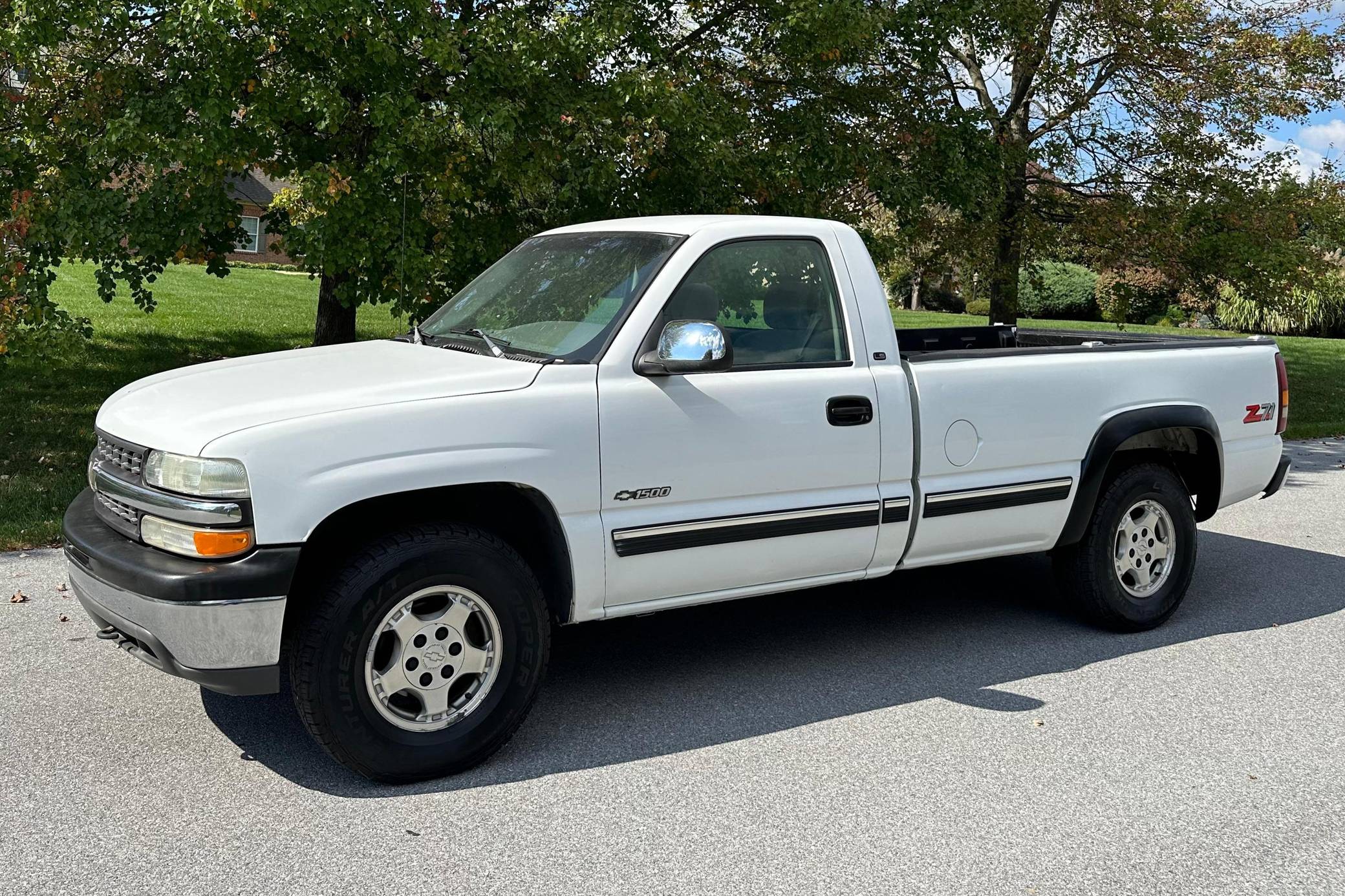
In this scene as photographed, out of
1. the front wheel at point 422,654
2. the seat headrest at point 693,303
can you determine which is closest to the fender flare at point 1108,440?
the seat headrest at point 693,303

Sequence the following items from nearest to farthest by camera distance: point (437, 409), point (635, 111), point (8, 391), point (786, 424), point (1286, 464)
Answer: point (437, 409)
point (786, 424)
point (1286, 464)
point (635, 111)
point (8, 391)

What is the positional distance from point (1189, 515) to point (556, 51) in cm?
582

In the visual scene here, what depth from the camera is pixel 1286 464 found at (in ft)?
22.7

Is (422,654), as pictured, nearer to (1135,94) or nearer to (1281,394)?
(1281,394)

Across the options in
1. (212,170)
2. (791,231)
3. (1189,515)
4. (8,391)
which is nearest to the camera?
(791,231)

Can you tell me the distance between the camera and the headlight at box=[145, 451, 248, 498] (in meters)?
3.95

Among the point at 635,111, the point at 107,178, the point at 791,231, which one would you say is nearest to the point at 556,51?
the point at 635,111

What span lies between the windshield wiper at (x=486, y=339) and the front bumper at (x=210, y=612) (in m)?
1.20

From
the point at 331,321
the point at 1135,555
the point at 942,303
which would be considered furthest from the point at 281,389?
the point at 942,303

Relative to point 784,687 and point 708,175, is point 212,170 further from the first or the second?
point 784,687

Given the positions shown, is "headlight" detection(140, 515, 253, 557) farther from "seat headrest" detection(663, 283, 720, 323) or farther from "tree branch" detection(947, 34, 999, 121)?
"tree branch" detection(947, 34, 999, 121)

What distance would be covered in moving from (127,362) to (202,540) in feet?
40.0

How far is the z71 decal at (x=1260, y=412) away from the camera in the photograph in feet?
21.5

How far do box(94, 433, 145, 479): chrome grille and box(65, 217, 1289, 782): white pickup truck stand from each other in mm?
13
